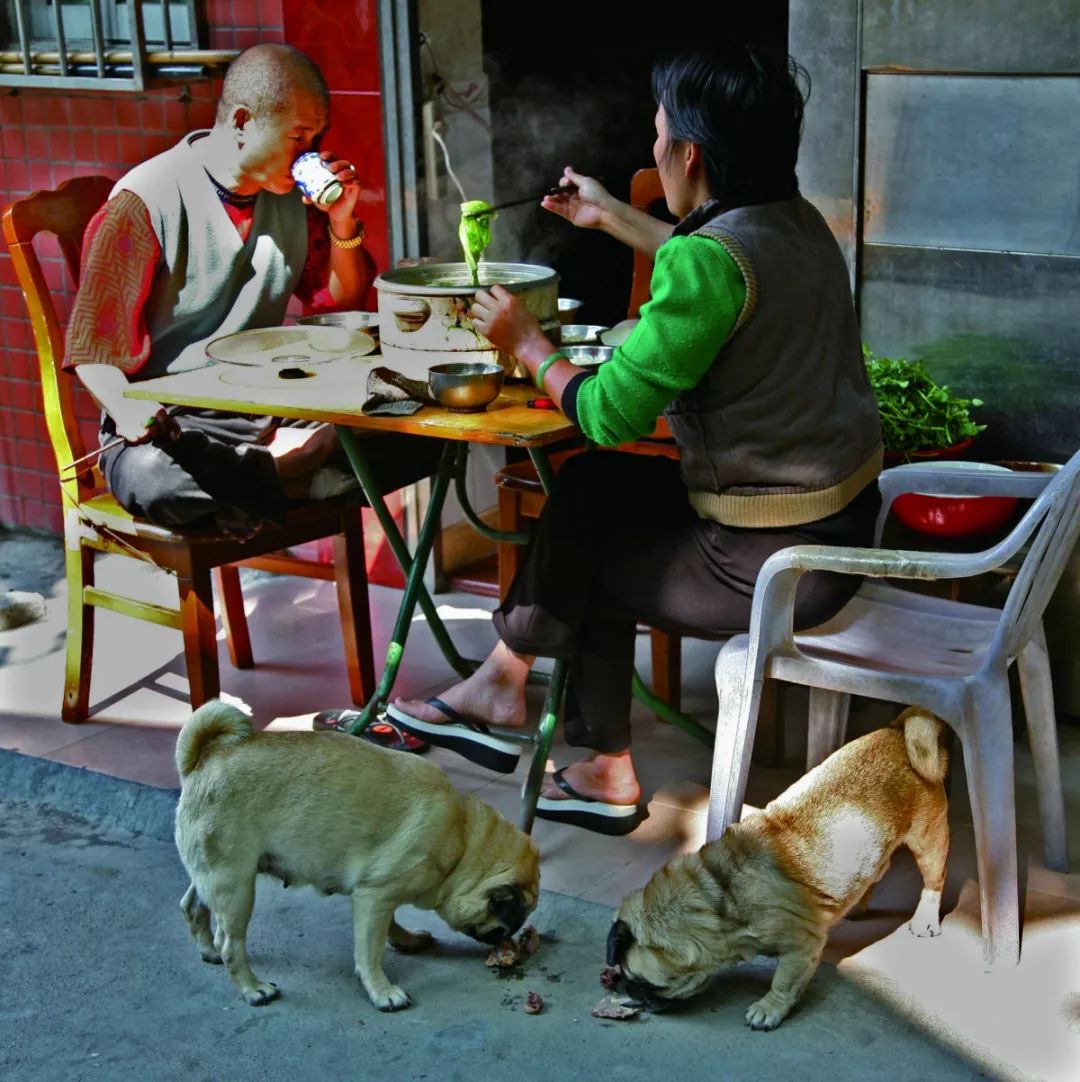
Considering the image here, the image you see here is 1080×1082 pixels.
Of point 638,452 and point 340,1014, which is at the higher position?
point 638,452

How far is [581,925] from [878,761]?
758 millimetres

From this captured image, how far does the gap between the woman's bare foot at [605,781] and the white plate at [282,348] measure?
1.22 metres

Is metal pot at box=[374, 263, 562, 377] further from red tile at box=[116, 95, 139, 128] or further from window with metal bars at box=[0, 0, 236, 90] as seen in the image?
red tile at box=[116, 95, 139, 128]

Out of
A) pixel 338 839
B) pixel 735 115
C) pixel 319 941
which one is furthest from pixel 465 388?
pixel 319 941

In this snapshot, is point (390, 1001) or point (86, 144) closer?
point (390, 1001)

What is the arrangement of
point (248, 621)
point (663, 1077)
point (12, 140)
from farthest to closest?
1. point (12, 140)
2. point (248, 621)
3. point (663, 1077)

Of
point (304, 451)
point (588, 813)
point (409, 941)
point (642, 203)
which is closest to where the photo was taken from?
point (409, 941)

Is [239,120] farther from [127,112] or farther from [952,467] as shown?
[952,467]

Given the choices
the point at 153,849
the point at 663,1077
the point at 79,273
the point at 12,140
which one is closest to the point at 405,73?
the point at 79,273

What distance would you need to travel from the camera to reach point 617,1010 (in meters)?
3.12

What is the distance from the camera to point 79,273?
174 inches

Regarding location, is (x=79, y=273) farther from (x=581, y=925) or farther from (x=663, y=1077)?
(x=663, y=1077)

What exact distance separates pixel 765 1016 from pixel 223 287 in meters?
2.75

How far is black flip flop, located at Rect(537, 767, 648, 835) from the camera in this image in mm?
3840
